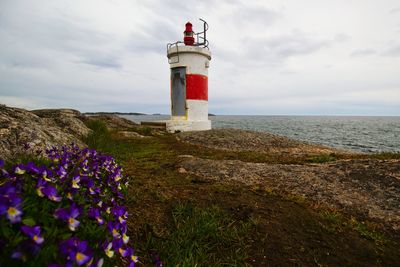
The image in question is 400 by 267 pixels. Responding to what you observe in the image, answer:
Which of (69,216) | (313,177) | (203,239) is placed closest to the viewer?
(69,216)

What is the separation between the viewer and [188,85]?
21.7m

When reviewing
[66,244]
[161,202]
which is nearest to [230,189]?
[161,202]

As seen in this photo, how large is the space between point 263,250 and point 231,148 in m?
9.96

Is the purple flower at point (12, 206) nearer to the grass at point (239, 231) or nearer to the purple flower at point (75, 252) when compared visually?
the purple flower at point (75, 252)

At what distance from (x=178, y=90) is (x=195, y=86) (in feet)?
4.87

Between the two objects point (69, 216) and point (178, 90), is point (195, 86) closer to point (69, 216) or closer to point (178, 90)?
point (178, 90)

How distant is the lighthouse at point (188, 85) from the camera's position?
854 inches

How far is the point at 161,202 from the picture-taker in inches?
183

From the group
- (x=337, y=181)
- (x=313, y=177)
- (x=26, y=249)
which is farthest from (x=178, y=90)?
(x=26, y=249)

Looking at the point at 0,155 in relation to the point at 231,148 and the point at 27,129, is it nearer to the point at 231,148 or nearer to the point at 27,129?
the point at 27,129

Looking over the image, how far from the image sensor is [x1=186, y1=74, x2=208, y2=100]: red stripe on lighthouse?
21.7 metres

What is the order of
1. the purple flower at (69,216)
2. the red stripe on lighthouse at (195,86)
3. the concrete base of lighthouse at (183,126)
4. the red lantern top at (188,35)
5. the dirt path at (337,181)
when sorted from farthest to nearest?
the red lantern top at (188,35)
the concrete base of lighthouse at (183,126)
the red stripe on lighthouse at (195,86)
the dirt path at (337,181)
the purple flower at (69,216)

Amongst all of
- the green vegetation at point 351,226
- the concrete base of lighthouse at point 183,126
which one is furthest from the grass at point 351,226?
the concrete base of lighthouse at point 183,126

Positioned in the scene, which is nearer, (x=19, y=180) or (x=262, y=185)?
(x=19, y=180)
